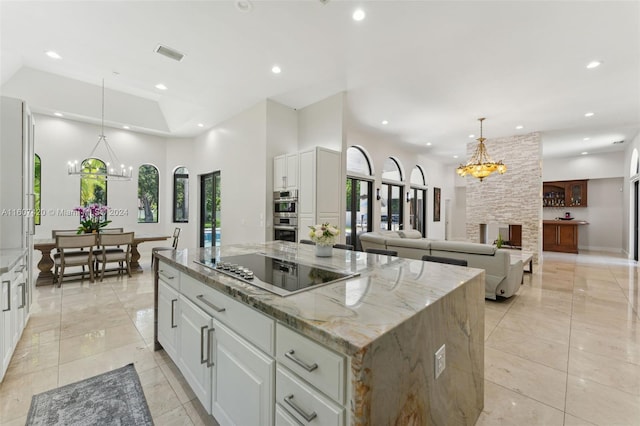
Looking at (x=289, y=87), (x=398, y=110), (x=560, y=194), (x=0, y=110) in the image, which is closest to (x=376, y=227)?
(x=398, y=110)

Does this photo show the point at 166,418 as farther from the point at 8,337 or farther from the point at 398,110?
the point at 398,110

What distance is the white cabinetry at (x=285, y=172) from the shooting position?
197 inches

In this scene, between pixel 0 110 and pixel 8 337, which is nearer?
A: pixel 8 337

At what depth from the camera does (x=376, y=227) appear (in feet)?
25.9

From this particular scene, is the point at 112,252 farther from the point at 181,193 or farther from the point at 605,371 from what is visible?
the point at 605,371

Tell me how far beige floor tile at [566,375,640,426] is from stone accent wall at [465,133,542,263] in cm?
588

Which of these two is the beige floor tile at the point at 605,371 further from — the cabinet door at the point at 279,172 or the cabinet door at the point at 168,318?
the cabinet door at the point at 279,172

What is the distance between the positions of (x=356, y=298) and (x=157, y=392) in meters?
1.81

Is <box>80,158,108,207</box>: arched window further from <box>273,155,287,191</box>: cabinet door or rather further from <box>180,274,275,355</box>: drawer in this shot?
<box>180,274,275,355</box>: drawer

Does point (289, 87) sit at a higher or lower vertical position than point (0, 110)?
higher

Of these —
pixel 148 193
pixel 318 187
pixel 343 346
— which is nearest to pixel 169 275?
pixel 343 346

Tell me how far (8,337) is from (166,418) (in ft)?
Answer: 5.43

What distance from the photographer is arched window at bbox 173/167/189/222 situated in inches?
321

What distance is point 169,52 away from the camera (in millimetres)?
3766
